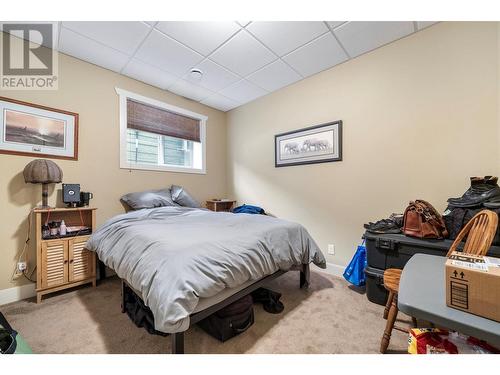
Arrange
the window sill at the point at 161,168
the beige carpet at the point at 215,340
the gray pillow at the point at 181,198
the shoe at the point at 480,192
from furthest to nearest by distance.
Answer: the gray pillow at the point at 181,198, the window sill at the point at 161,168, the shoe at the point at 480,192, the beige carpet at the point at 215,340

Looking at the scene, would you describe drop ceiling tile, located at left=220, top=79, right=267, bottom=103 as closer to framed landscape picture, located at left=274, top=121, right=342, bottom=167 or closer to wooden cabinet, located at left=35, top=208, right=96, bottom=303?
framed landscape picture, located at left=274, top=121, right=342, bottom=167

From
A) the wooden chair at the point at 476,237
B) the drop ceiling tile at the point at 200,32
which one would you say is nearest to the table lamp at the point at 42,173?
the drop ceiling tile at the point at 200,32

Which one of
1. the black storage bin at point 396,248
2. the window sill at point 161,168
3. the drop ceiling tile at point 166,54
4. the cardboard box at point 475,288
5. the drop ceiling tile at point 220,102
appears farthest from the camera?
the drop ceiling tile at point 220,102

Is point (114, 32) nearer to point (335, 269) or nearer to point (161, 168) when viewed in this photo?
point (161, 168)

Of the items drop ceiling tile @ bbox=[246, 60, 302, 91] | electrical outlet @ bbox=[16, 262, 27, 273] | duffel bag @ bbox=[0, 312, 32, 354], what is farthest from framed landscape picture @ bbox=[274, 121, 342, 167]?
electrical outlet @ bbox=[16, 262, 27, 273]

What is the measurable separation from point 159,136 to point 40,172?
5.01 feet

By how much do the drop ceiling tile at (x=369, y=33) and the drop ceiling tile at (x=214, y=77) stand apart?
4.41ft

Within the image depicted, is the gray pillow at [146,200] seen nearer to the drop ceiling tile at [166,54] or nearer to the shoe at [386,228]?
the drop ceiling tile at [166,54]

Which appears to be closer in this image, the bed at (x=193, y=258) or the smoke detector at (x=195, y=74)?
the bed at (x=193, y=258)

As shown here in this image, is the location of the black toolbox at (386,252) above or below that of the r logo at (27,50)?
below

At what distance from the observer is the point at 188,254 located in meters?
1.24

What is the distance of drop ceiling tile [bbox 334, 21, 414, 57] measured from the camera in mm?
1959

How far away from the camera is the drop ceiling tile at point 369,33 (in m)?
1.96
